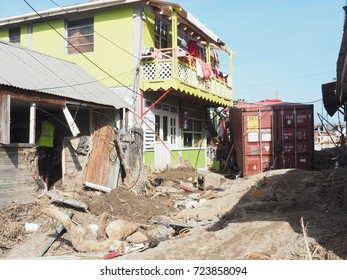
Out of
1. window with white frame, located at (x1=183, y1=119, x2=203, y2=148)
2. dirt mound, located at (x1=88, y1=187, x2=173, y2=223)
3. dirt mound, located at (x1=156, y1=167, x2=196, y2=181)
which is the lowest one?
dirt mound, located at (x1=88, y1=187, x2=173, y2=223)

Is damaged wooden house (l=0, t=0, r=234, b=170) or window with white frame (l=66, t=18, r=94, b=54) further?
window with white frame (l=66, t=18, r=94, b=54)

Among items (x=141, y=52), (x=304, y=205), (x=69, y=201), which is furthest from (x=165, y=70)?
(x=304, y=205)

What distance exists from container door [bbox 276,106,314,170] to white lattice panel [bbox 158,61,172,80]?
459 centimetres

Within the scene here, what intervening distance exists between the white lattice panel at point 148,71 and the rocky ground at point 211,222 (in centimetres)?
410

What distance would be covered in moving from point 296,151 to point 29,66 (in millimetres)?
9990

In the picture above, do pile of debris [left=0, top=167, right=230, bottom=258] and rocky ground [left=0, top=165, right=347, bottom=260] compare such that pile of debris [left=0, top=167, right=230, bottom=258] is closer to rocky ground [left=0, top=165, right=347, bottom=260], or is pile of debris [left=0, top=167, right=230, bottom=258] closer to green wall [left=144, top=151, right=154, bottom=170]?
rocky ground [left=0, top=165, right=347, bottom=260]

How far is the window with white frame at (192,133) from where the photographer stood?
17.6 metres

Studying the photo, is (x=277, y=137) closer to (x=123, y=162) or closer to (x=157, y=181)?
(x=157, y=181)

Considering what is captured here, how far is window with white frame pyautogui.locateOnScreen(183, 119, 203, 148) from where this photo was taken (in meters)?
17.6

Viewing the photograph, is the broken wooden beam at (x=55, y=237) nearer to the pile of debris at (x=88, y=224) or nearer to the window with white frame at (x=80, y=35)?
the pile of debris at (x=88, y=224)

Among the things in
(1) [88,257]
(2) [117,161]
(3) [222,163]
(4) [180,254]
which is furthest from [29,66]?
(3) [222,163]

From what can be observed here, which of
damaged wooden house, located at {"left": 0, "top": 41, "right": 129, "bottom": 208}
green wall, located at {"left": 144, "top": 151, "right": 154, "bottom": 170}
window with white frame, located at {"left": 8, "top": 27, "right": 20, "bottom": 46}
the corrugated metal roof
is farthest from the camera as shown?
window with white frame, located at {"left": 8, "top": 27, "right": 20, "bottom": 46}

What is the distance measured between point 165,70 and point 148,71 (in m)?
0.72

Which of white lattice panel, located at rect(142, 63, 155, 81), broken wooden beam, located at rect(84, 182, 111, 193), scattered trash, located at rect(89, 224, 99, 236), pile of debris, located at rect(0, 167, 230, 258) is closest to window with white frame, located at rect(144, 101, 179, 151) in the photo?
white lattice panel, located at rect(142, 63, 155, 81)
